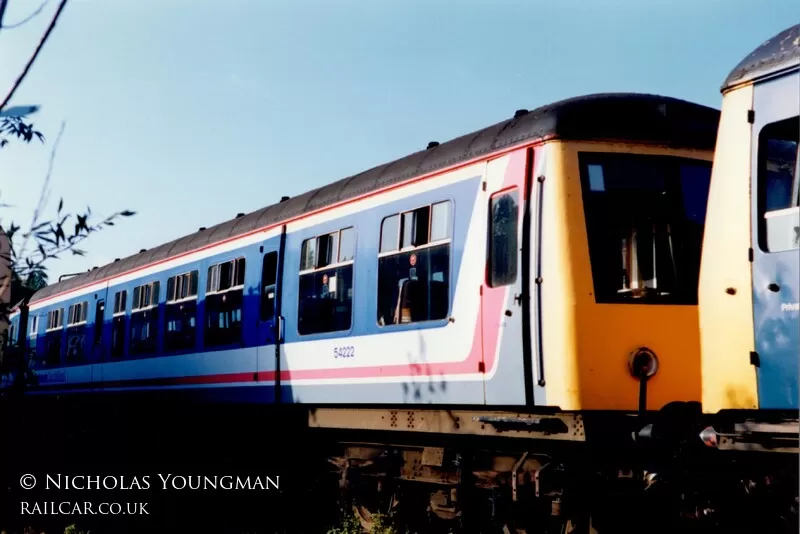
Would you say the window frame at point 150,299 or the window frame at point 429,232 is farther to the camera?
the window frame at point 150,299

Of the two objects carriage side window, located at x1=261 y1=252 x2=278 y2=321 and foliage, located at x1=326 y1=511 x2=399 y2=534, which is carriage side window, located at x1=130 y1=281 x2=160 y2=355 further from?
foliage, located at x1=326 y1=511 x2=399 y2=534

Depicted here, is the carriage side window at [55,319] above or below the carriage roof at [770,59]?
below

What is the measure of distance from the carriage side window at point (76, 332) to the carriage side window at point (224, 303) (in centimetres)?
599

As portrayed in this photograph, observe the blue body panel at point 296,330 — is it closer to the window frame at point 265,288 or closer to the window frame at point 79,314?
the window frame at point 265,288

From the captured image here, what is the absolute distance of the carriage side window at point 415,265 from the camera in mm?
8172

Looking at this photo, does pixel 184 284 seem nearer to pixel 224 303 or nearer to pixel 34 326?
pixel 224 303

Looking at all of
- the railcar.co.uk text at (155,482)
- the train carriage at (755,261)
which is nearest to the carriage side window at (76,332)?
the railcar.co.uk text at (155,482)

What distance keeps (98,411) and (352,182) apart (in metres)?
4.58

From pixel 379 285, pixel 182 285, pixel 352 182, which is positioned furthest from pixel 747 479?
pixel 182 285

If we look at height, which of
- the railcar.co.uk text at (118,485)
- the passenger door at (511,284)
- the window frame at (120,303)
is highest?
the window frame at (120,303)

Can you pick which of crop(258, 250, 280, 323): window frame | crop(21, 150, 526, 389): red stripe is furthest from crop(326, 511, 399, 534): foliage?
crop(258, 250, 280, 323): window frame

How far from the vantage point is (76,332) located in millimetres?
18078

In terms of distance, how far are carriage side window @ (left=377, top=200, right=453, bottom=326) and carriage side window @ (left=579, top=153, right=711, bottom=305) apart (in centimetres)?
149

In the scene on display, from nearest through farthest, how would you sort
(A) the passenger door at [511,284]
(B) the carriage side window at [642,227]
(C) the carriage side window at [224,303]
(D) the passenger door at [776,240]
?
1. (D) the passenger door at [776,240]
2. (B) the carriage side window at [642,227]
3. (A) the passenger door at [511,284]
4. (C) the carriage side window at [224,303]
